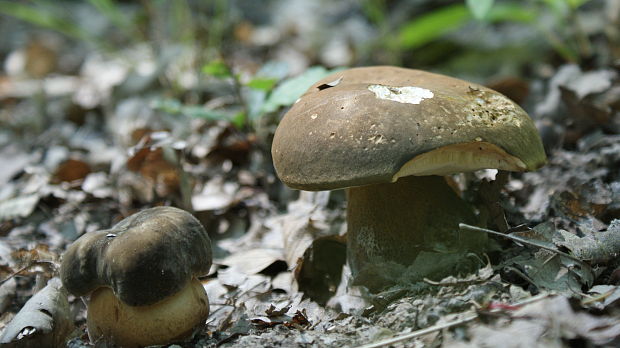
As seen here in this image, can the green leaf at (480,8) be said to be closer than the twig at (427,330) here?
No

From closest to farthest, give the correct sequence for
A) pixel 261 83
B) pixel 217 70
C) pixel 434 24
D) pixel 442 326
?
1. pixel 442 326
2. pixel 261 83
3. pixel 217 70
4. pixel 434 24

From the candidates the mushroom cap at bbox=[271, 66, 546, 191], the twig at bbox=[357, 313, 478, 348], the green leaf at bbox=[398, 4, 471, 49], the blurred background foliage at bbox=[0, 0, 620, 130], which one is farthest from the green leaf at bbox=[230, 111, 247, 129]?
the green leaf at bbox=[398, 4, 471, 49]

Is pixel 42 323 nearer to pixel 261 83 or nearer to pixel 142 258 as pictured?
pixel 142 258

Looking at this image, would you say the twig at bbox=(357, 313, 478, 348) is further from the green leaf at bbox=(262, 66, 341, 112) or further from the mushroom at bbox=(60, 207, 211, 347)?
the green leaf at bbox=(262, 66, 341, 112)

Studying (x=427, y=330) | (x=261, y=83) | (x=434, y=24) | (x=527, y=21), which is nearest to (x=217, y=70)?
(x=261, y=83)

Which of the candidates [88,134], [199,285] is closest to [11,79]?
[88,134]

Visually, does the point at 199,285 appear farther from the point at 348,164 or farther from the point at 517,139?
the point at 517,139

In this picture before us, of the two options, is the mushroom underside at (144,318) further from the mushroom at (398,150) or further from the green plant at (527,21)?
the green plant at (527,21)

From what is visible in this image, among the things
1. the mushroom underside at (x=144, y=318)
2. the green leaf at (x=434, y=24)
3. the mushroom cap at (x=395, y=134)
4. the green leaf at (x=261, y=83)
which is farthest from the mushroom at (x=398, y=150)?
the green leaf at (x=434, y=24)
